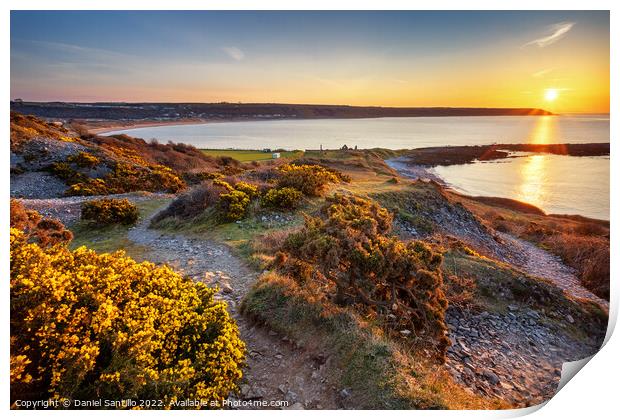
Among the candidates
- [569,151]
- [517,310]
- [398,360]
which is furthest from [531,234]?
[398,360]

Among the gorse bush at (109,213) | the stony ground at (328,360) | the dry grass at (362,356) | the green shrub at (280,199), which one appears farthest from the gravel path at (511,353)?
the gorse bush at (109,213)

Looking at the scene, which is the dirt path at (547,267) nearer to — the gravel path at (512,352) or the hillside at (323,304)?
the hillside at (323,304)

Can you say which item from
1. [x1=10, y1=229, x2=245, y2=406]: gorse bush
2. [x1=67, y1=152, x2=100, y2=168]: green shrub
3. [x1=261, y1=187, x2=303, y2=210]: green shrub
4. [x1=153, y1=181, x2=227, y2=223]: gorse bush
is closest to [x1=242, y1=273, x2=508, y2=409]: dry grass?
[x1=10, y1=229, x2=245, y2=406]: gorse bush

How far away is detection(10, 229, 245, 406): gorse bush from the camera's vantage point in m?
3.33

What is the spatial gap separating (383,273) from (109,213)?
34.5 feet

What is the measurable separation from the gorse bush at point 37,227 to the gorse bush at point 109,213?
18.3ft

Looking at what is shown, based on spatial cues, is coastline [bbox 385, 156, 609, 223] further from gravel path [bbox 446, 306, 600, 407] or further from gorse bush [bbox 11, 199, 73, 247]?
gorse bush [bbox 11, 199, 73, 247]

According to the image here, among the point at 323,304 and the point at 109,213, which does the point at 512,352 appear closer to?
the point at 323,304

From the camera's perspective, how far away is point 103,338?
11.5 ft

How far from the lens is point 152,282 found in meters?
4.51

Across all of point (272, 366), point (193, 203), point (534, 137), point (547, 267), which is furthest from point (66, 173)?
point (534, 137)

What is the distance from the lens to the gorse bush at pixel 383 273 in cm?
507
